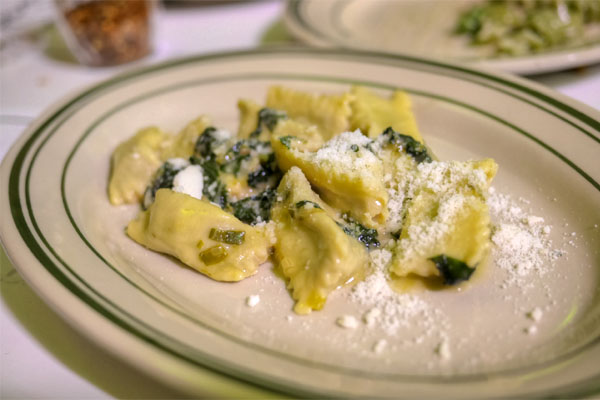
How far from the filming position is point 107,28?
3064mm

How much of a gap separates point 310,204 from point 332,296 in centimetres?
28

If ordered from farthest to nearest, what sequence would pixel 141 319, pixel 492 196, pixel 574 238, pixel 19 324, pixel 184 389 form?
pixel 492 196 → pixel 574 238 → pixel 19 324 → pixel 141 319 → pixel 184 389

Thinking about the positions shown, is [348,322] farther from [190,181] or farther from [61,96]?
[61,96]

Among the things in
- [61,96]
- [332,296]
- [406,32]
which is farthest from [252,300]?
[406,32]

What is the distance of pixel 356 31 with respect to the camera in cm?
334

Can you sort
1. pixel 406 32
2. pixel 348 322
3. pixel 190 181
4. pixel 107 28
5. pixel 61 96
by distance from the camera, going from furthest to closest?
pixel 406 32, pixel 107 28, pixel 61 96, pixel 190 181, pixel 348 322

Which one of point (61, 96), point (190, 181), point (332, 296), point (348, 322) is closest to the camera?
point (348, 322)

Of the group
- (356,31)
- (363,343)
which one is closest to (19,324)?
(363,343)

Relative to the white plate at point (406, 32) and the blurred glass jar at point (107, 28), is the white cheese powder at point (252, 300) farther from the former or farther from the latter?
the blurred glass jar at point (107, 28)

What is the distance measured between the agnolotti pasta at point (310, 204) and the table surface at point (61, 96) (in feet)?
1.26

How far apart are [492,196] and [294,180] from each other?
697 mm

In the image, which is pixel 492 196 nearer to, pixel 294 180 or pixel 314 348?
pixel 294 180

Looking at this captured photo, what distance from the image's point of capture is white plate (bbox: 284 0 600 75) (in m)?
2.50

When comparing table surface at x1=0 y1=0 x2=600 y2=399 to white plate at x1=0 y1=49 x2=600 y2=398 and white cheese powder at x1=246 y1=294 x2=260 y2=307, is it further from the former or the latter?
white cheese powder at x1=246 y1=294 x2=260 y2=307
